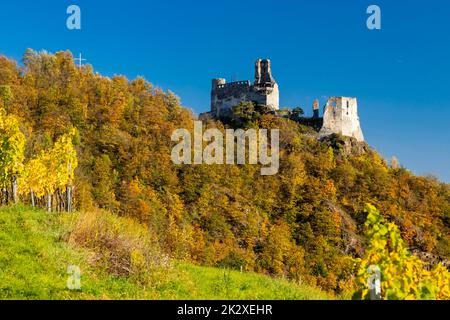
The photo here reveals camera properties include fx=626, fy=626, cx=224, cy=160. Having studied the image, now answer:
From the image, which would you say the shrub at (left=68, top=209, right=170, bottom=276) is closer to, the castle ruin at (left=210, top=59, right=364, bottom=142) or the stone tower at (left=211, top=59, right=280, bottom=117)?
the castle ruin at (left=210, top=59, right=364, bottom=142)

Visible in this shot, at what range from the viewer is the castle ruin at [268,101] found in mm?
80062

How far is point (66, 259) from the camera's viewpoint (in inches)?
620

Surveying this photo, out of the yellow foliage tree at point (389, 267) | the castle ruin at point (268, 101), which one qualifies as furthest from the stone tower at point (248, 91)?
the yellow foliage tree at point (389, 267)

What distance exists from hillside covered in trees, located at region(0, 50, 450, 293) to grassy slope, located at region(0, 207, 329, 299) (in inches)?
1314

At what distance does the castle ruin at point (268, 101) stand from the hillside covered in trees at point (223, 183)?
7.43 feet

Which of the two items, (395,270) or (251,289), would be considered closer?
(395,270)

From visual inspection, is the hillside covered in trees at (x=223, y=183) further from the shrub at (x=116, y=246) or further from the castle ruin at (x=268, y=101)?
the shrub at (x=116, y=246)

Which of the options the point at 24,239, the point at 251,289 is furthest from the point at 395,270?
the point at 24,239

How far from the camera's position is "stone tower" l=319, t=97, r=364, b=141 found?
7962cm

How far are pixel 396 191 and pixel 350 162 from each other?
689cm

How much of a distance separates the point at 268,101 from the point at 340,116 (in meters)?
9.99

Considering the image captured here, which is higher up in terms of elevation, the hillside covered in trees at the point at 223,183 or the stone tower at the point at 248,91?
the stone tower at the point at 248,91

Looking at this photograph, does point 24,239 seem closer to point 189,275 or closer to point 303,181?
point 189,275

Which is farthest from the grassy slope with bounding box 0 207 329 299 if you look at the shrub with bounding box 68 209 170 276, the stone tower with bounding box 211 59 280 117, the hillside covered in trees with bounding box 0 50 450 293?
the stone tower with bounding box 211 59 280 117
